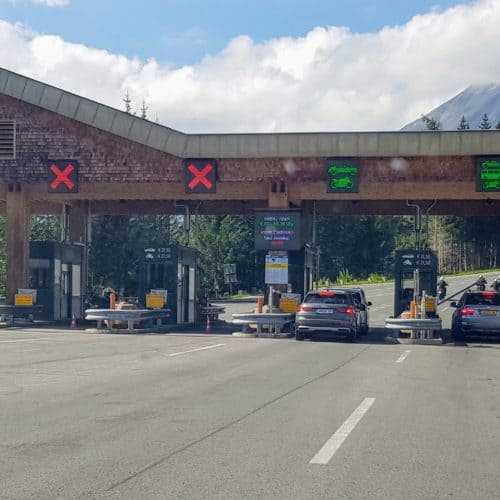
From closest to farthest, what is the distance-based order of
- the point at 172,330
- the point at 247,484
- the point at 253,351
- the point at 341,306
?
the point at 247,484 < the point at 253,351 < the point at 341,306 < the point at 172,330

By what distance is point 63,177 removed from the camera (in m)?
32.1

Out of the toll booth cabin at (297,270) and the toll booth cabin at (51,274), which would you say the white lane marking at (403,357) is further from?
the toll booth cabin at (51,274)

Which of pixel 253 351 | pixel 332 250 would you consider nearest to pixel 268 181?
pixel 253 351

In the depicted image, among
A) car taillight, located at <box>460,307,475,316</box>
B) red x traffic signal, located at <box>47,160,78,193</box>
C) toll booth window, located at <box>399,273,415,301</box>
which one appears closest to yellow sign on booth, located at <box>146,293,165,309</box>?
red x traffic signal, located at <box>47,160,78,193</box>

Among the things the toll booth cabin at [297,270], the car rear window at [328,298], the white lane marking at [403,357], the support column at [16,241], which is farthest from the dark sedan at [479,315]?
the support column at [16,241]

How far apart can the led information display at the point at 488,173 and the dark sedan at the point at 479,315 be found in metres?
4.89

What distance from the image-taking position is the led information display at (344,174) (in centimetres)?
3023

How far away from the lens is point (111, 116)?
105ft

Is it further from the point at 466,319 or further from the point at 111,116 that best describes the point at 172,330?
the point at 466,319

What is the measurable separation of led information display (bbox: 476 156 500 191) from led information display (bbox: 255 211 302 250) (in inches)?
259

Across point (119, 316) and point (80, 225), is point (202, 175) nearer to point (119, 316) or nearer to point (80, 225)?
point (119, 316)

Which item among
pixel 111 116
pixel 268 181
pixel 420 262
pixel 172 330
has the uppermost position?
pixel 111 116

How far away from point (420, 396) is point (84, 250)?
25.4m

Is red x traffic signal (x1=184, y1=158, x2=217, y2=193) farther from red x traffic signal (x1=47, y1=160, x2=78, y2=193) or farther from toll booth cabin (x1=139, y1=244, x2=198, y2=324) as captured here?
red x traffic signal (x1=47, y1=160, x2=78, y2=193)
